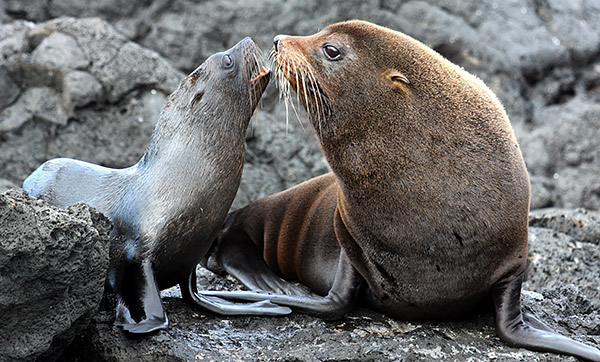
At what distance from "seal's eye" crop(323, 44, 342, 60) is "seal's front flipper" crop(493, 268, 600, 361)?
158 cm

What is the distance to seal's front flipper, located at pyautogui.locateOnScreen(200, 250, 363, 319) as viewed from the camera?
15.6 feet

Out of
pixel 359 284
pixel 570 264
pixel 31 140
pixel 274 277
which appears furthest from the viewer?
pixel 31 140

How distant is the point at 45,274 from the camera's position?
146 inches

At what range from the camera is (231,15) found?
1001cm

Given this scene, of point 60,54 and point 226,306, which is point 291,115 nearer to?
point 60,54

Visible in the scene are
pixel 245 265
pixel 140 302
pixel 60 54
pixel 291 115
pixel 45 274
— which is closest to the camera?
pixel 45 274

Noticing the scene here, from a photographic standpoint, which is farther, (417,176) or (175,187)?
(175,187)

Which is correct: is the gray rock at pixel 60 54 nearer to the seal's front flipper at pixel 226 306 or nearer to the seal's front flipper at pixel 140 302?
the seal's front flipper at pixel 226 306

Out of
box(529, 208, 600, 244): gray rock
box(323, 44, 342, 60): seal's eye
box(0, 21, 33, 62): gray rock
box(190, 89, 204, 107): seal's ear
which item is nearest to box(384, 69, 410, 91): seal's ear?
box(323, 44, 342, 60): seal's eye

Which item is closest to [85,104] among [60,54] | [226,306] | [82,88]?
[82,88]

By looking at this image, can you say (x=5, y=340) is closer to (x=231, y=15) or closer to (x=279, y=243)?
(x=279, y=243)

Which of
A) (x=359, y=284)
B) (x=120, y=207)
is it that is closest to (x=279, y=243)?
(x=359, y=284)

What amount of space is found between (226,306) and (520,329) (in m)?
1.69

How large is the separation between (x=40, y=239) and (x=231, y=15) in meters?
6.79
